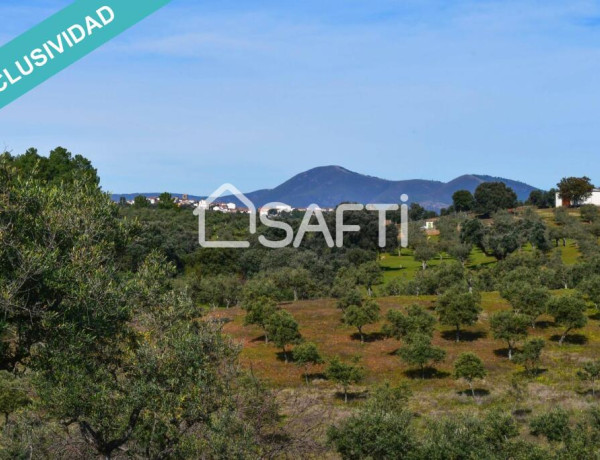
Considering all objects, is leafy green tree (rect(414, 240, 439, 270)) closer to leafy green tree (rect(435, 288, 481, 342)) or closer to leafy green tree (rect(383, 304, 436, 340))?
leafy green tree (rect(435, 288, 481, 342))

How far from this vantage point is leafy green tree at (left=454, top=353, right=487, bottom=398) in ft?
169

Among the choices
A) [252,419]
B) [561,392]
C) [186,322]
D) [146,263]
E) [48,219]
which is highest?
[48,219]

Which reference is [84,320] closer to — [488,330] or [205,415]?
[205,415]

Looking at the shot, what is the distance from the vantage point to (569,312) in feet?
206

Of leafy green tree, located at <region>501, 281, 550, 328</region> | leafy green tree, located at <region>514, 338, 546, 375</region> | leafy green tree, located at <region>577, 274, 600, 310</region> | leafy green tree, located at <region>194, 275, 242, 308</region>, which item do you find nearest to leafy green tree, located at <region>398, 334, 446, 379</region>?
leafy green tree, located at <region>514, 338, 546, 375</region>

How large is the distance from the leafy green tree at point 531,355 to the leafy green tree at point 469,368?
18.0 feet

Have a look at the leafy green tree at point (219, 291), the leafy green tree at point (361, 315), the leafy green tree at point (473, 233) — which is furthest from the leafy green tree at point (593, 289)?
the leafy green tree at point (473, 233)

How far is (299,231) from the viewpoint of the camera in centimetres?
14312

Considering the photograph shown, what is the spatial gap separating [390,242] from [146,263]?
117m

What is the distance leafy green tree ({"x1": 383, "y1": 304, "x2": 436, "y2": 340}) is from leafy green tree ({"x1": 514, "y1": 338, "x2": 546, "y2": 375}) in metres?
9.51

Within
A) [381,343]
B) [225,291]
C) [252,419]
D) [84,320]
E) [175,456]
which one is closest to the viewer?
[84,320]

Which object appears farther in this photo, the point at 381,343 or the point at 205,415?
the point at 381,343

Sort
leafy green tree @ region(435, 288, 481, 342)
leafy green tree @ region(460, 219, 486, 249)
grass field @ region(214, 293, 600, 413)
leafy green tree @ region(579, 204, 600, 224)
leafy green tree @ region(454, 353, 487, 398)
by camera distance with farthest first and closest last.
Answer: leafy green tree @ region(579, 204, 600, 224) < leafy green tree @ region(460, 219, 486, 249) < leafy green tree @ region(435, 288, 481, 342) < leafy green tree @ region(454, 353, 487, 398) < grass field @ region(214, 293, 600, 413)

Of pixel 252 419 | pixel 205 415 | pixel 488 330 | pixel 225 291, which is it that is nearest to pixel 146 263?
pixel 205 415
